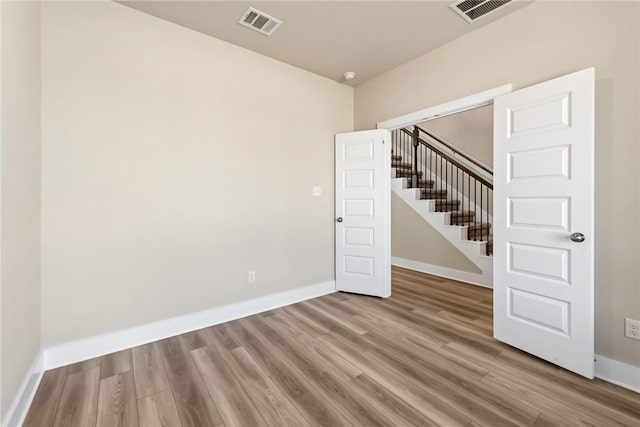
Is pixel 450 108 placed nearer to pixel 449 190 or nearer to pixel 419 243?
pixel 419 243

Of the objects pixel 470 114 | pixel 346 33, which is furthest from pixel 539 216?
Answer: pixel 470 114

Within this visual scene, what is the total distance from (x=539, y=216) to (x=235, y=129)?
2853mm

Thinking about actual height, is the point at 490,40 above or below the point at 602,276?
above

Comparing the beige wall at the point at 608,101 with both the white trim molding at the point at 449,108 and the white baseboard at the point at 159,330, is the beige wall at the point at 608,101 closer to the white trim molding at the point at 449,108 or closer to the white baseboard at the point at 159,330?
the white trim molding at the point at 449,108

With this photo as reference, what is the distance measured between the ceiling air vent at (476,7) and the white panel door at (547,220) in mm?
761

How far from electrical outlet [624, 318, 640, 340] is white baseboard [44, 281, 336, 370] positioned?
276 cm

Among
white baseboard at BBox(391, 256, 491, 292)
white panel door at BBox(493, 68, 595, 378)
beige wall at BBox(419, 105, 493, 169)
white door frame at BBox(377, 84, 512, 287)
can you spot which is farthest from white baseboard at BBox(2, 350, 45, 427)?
beige wall at BBox(419, 105, 493, 169)

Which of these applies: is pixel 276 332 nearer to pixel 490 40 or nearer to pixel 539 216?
pixel 539 216

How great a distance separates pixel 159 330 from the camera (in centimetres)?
250

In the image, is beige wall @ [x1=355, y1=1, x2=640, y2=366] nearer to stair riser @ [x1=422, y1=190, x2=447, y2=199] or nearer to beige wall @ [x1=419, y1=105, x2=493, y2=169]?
beige wall @ [x1=419, y1=105, x2=493, y2=169]

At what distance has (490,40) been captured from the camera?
8.37 ft

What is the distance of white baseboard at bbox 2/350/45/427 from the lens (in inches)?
57.5

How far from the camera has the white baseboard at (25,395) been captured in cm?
146

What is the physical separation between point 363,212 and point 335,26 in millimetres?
2044
